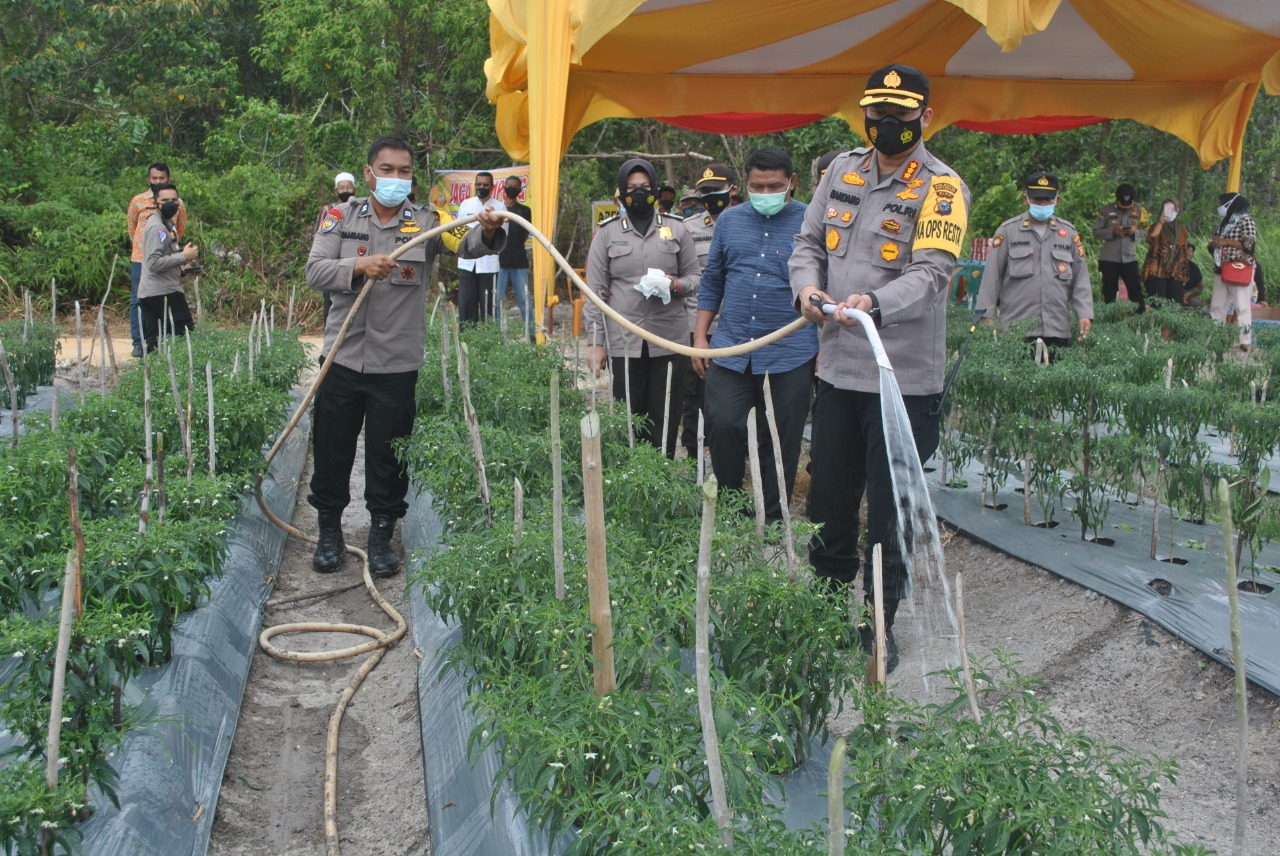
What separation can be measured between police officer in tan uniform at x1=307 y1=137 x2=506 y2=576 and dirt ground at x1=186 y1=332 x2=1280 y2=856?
2.13 feet

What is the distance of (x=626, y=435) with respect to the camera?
5184 millimetres

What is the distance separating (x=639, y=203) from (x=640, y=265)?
321 millimetres

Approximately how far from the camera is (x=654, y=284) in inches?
231

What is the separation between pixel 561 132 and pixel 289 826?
4662mm

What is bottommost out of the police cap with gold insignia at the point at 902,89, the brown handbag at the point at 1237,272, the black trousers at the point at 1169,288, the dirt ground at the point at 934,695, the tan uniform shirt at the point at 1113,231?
the dirt ground at the point at 934,695

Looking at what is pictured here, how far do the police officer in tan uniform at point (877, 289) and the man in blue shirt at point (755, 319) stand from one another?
2.75 feet

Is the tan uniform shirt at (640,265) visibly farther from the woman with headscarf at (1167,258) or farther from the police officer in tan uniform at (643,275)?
the woman with headscarf at (1167,258)

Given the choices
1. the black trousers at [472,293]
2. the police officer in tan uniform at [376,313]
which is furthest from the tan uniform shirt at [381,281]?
the black trousers at [472,293]

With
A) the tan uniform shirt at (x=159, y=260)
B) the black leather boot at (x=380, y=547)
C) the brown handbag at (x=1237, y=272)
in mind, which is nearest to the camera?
the black leather boot at (x=380, y=547)

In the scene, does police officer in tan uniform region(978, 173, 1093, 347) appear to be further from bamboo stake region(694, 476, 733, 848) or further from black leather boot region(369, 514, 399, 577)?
bamboo stake region(694, 476, 733, 848)

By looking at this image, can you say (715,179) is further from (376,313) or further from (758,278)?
(376,313)

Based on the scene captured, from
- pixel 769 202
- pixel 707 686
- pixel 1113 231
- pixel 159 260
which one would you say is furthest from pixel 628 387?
pixel 1113 231

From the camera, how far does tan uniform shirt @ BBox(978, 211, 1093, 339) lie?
6797mm

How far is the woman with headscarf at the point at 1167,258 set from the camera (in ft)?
37.4
